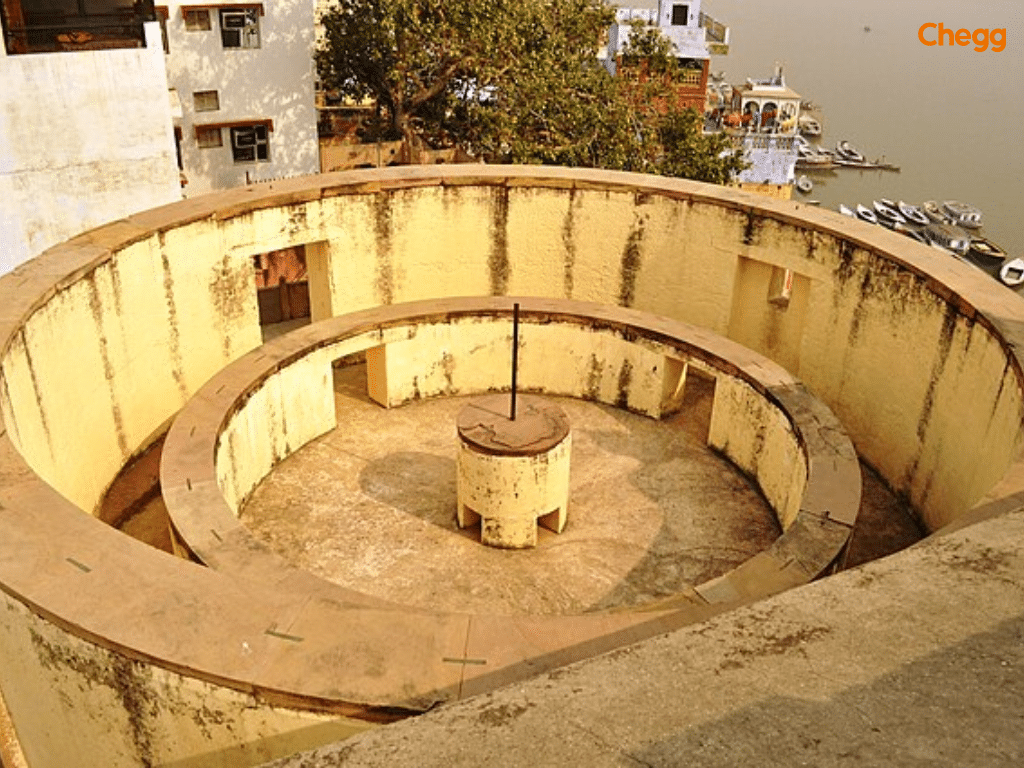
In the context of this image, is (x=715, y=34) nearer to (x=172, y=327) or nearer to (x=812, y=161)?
(x=812, y=161)

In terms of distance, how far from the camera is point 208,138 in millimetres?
23109

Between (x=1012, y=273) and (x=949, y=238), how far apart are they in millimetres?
2650

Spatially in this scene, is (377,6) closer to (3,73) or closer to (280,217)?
(3,73)

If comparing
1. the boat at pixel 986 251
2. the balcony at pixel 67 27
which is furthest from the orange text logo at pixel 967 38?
the balcony at pixel 67 27

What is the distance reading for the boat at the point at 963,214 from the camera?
1473 inches

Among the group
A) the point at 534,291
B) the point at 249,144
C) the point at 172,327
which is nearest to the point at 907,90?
the point at 249,144

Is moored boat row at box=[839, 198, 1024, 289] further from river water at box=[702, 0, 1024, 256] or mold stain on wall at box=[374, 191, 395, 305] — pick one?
mold stain on wall at box=[374, 191, 395, 305]

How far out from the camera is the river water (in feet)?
142

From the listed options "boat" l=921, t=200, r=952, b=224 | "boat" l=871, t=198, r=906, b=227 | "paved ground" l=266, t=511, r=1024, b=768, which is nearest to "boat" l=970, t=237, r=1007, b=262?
"boat" l=921, t=200, r=952, b=224

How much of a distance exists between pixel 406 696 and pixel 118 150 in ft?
45.1

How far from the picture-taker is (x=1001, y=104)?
5459 cm

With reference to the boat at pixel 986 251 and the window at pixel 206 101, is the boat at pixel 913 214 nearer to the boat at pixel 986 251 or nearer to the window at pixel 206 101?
the boat at pixel 986 251

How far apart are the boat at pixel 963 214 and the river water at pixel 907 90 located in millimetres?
988

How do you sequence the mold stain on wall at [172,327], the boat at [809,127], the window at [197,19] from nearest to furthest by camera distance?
1. the mold stain on wall at [172,327]
2. the window at [197,19]
3. the boat at [809,127]
